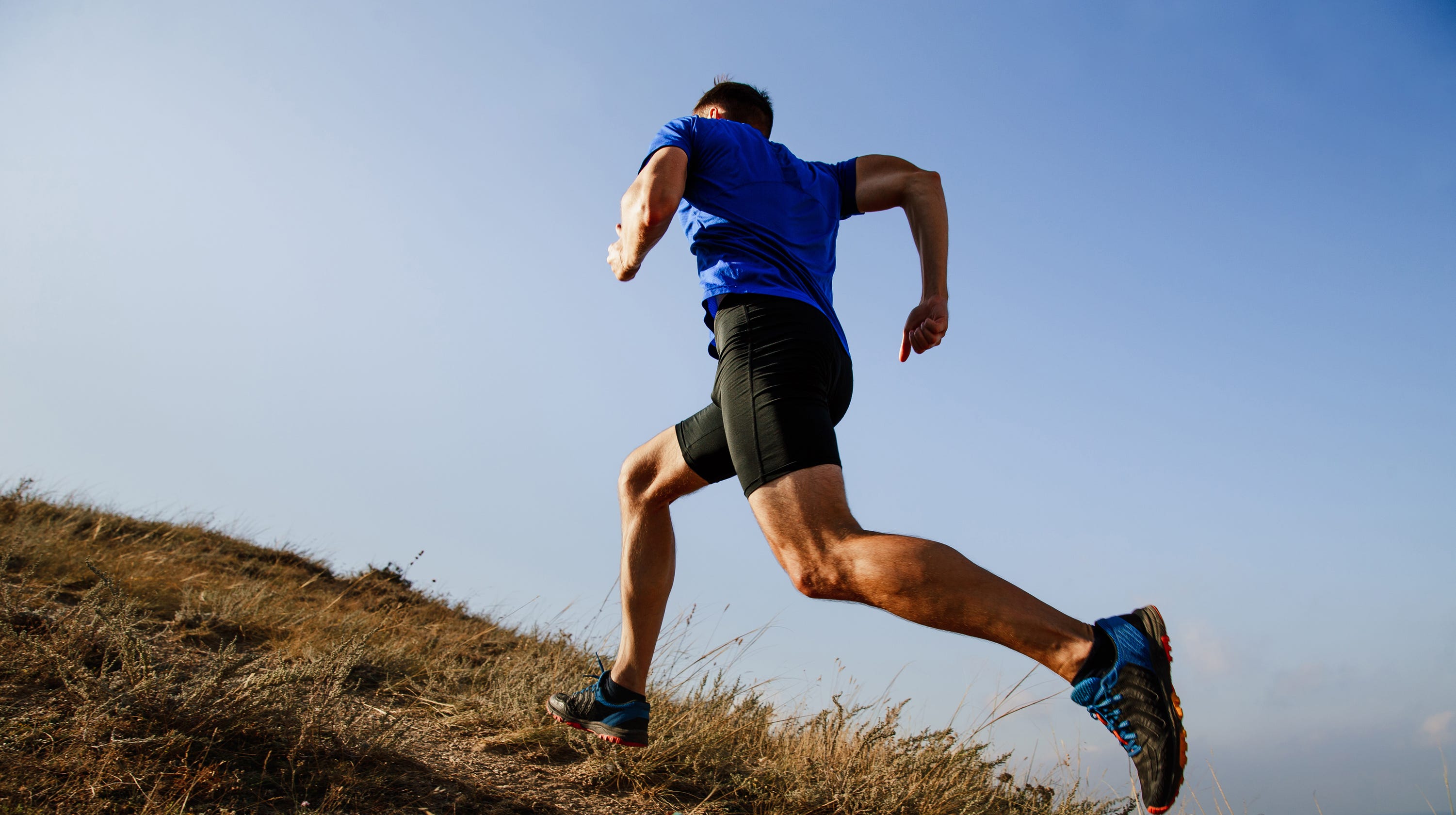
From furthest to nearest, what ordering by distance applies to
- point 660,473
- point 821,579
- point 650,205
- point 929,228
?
point 660,473 < point 929,228 < point 650,205 < point 821,579

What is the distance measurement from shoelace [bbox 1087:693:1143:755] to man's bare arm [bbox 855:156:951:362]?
93 cm

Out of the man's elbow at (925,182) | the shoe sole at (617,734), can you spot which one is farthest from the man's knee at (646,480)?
the man's elbow at (925,182)

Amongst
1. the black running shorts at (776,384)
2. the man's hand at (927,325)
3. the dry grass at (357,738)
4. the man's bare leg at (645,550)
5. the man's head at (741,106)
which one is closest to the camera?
the black running shorts at (776,384)

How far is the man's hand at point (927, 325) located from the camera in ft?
6.49

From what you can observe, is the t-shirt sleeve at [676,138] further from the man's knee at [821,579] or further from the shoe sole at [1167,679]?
the shoe sole at [1167,679]

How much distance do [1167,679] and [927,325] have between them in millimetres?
958

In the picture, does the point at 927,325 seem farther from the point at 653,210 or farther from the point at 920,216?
the point at 653,210

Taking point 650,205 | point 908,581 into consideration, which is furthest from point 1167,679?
point 650,205

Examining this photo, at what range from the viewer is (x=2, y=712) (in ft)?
6.14

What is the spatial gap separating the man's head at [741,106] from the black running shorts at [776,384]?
3.01 ft

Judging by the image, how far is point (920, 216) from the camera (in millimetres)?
2182

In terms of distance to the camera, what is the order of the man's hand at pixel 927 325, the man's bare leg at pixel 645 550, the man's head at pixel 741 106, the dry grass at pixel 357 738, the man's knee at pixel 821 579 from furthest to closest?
the man's head at pixel 741 106 < the man's bare leg at pixel 645 550 < the man's hand at pixel 927 325 < the dry grass at pixel 357 738 < the man's knee at pixel 821 579

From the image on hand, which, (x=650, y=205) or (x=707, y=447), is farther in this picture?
(x=707, y=447)

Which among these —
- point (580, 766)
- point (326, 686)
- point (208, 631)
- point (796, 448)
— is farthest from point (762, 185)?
point (208, 631)
